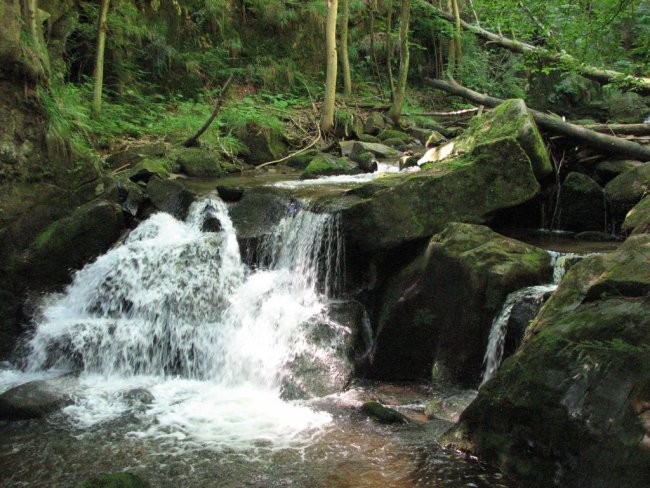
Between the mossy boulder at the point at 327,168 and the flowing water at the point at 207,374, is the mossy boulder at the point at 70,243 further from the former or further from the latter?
the mossy boulder at the point at 327,168

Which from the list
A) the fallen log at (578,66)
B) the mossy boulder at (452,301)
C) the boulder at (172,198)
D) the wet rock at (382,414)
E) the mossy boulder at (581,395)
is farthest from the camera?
the boulder at (172,198)

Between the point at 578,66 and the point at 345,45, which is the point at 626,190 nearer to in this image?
the point at 578,66

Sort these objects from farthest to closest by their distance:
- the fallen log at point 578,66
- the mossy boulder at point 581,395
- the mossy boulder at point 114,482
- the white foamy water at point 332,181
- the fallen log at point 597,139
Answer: the white foamy water at point 332,181 → the fallen log at point 597,139 → the fallen log at point 578,66 → the mossy boulder at point 114,482 → the mossy boulder at point 581,395

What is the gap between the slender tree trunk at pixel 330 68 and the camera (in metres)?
14.5

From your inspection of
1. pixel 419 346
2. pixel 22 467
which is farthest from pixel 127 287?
pixel 419 346

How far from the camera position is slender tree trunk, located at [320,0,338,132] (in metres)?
14.5

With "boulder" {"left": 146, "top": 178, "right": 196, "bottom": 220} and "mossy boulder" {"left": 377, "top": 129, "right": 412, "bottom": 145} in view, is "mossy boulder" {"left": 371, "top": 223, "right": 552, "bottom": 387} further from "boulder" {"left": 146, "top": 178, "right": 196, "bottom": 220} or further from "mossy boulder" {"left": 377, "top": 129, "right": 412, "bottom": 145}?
"mossy boulder" {"left": 377, "top": 129, "right": 412, "bottom": 145}

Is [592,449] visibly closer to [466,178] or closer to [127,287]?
[466,178]

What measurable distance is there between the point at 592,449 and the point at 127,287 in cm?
633

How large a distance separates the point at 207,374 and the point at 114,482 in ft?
10.3

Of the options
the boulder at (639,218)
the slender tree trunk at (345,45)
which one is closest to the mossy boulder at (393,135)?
the slender tree trunk at (345,45)

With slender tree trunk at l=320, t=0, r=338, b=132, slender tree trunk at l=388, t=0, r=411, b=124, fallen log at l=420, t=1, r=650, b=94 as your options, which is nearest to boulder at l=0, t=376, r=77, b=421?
fallen log at l=420, t=1, r=650, b=94

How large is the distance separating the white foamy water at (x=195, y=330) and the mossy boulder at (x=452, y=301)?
0.87m

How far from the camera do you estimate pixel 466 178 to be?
23.7ft
